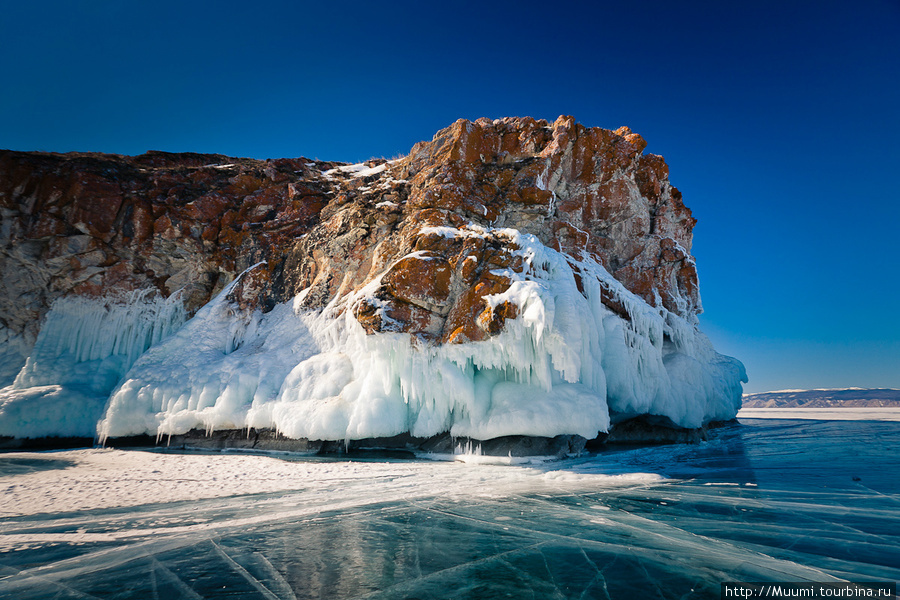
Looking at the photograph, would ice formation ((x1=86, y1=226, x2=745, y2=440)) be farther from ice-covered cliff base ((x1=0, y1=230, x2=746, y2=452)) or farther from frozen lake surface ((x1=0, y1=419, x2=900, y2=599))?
frozen lake surface ((x1=0, y1=419, x2=900, y2=599))

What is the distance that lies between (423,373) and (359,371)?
2292mm

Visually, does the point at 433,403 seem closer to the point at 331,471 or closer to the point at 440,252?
the point at 331,471

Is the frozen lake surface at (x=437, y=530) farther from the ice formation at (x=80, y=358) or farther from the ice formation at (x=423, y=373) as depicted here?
the ice formation at (x=80, y=358)

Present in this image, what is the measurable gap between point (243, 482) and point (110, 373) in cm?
1195

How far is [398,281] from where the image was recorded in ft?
44.1

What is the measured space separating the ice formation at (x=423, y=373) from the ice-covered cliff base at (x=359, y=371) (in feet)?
0.14

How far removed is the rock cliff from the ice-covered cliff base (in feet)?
0.30

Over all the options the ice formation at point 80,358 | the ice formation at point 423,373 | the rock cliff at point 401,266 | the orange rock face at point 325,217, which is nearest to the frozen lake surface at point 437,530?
the ice formation at point 423,373

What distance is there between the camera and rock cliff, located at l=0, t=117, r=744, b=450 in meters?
12.7

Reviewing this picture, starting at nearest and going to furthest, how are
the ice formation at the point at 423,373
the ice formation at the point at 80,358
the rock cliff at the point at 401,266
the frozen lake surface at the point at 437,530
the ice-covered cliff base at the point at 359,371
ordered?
the frozen lake surface at the point at 437,530 → the ice formation at the point at 423,373 → the ice-covered cliff base at the point at 359,371 → the rock cliff at the point at 401,266 → the ice formation at the point at 80,358

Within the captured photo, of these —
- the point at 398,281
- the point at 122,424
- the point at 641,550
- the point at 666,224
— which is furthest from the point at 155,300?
the point at 666,224

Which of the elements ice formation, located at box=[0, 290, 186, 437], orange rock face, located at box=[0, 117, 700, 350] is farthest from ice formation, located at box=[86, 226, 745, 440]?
ice formation, located at box=[0, 290, 186, 437]

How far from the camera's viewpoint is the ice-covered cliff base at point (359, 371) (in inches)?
473

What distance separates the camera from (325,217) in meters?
19.0
